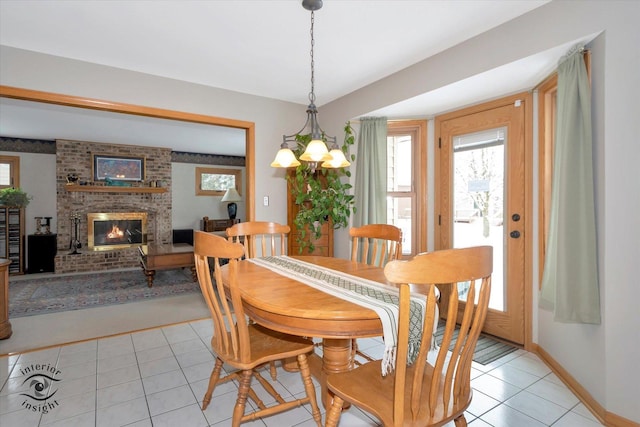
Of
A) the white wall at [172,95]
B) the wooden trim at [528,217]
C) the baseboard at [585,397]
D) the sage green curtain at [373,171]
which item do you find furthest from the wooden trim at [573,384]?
the white wall at [172,95]

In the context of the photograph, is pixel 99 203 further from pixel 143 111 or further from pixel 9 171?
pixel 143 111

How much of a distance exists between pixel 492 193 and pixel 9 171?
25.5 ft

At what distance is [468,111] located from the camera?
311cm

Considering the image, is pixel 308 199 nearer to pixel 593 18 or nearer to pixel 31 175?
pixel 593 18

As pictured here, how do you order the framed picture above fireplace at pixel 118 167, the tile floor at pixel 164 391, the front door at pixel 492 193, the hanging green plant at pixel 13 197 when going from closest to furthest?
the tile floor at pixel 164 391
the front door at pixel 492 193
the hanging green plant at pixel 13 197
the framed picture above fireplace at pixel 118 167

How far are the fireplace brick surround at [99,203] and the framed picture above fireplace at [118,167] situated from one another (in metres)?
0.08

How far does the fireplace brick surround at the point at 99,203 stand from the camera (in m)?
6.03

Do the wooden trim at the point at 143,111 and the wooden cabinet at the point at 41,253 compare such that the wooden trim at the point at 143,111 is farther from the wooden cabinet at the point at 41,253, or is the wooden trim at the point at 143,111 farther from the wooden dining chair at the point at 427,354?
the wooden cabinet at the point at 41,253

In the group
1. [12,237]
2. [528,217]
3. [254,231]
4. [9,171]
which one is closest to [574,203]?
[528,217]

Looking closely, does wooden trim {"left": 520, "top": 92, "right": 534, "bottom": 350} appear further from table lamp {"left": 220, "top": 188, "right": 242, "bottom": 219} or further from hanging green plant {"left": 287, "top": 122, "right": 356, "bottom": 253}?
table lamp {"left": 220, "top": 188, "right": 242, "bottom": 219}

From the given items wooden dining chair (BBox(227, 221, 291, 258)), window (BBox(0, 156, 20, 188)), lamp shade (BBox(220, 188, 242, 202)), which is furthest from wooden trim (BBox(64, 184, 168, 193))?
wooden dining chair (BBox(227, 221, 291, 258))

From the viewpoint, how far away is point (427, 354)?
3.44 ft

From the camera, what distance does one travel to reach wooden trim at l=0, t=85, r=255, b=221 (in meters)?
2.63

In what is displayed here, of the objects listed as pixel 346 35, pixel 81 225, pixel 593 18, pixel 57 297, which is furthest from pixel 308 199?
pixel 81 225
